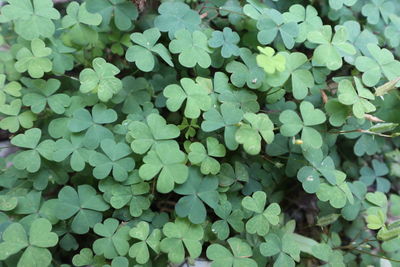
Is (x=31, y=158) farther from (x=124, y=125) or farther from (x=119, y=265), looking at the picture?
(x=119, y=265)

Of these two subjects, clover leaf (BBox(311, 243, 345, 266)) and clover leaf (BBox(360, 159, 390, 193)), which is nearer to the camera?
clover leaf (BBox(311, 243, 345, 266))

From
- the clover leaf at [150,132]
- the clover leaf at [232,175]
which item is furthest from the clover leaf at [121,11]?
the clover leaf at [232,175]

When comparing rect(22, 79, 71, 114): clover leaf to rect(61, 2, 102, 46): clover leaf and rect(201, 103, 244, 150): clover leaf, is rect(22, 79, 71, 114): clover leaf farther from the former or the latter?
rect(201, 103, 244, 150): clover leaf

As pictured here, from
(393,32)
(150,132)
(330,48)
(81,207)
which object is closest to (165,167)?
(150,132)

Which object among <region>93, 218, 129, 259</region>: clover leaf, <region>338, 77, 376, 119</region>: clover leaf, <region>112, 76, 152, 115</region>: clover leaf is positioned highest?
<region>338, 77, 376, 119</region>: clover leaf

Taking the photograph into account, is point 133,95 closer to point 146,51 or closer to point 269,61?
point 146,51

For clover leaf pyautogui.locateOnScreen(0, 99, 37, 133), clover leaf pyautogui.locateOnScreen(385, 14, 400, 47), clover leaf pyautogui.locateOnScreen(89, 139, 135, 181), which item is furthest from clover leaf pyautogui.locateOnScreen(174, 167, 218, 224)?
clover leaf pyautogui.locateOnScreen(385, 14, 400, 47)
